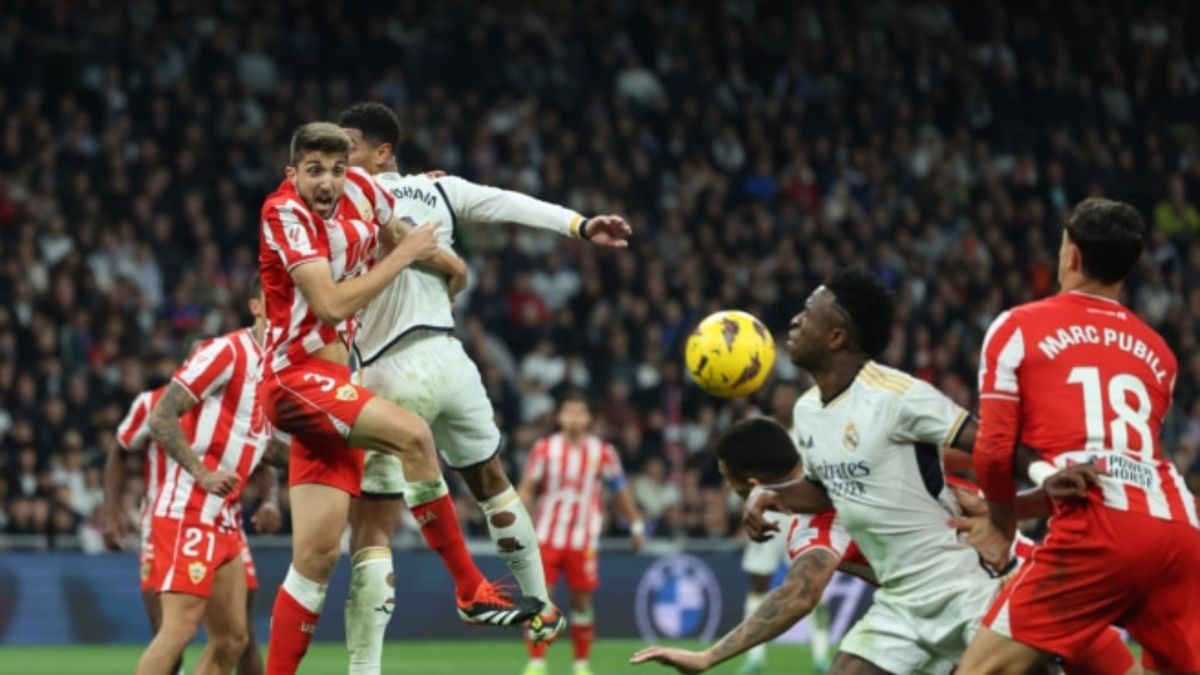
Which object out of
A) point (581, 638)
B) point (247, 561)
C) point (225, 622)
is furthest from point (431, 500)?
point (581, 638)

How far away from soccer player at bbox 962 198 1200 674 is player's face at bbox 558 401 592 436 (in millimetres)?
10749

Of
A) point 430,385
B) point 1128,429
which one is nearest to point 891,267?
point 430,385

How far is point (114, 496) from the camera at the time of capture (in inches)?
451

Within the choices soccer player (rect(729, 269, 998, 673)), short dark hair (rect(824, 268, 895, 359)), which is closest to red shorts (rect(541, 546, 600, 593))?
soccer player (rect(729, 269, 998, 673))

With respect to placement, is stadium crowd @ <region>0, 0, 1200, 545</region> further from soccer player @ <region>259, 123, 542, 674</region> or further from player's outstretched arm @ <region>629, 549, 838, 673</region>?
player's outstretched arm @ <region>629, 549, 838, 673</region>

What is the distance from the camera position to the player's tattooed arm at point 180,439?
988 cm

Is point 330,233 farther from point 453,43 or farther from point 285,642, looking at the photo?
point 453,43

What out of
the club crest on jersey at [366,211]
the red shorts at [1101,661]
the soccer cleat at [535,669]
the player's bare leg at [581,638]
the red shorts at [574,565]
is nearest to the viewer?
the red shorts at [1101,661]

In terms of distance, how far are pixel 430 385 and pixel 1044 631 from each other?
10.4ft

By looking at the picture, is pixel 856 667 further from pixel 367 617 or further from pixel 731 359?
→ pixel 367 617

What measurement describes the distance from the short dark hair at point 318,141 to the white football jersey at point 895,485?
2.30m

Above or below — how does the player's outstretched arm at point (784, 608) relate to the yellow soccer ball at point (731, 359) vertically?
below

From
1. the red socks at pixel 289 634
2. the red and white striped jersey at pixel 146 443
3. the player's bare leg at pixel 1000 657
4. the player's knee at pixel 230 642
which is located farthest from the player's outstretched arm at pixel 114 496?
the player's bare leg at pixel 1000 657

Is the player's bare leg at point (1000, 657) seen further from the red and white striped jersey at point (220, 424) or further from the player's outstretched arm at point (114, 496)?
the player's outstretched arm at point (114, 496)
